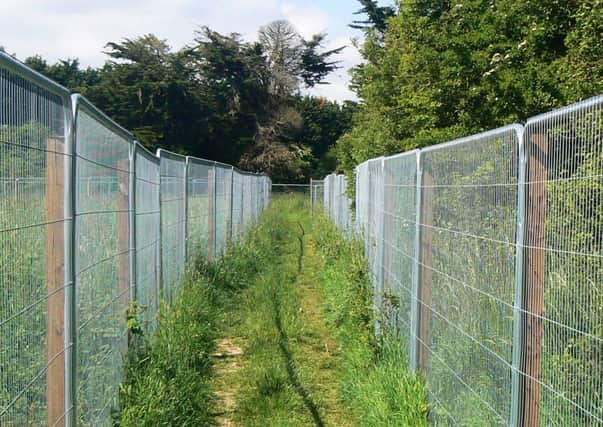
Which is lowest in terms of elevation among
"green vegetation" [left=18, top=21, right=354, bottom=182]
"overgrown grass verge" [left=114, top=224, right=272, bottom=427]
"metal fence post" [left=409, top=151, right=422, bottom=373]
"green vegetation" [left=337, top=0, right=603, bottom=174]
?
"overgrown grass verge" [left=114, top=224, right=272, bottom=427]

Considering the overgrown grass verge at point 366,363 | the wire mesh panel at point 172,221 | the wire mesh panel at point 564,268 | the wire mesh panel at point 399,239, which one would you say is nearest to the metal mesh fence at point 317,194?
the overgrown grass verge at point 366,363

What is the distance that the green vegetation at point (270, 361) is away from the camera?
4891mm

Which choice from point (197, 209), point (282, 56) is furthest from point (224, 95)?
point (197, 209)

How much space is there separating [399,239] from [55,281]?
130 inches

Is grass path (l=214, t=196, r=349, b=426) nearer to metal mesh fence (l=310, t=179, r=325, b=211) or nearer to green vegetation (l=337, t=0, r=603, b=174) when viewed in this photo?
green vegetation (l=337, t=0, r=603, b=174)

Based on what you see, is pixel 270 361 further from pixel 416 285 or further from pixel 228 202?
pixel 228 202

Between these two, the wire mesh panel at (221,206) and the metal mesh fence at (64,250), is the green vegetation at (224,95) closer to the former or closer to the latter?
the wire mesh panel at (221,206)

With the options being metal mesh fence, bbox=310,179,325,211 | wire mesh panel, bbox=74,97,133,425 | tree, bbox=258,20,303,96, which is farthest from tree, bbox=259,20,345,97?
wire mesh panel, bbox=74,97,133,425

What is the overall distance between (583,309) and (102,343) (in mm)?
2824

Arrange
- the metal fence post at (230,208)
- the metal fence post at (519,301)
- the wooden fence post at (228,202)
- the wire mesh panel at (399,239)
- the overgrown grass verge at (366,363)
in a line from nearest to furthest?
1. the metal fence post at (519,301)
2. the overgrown grass verge at (366,363)
3. the wire mesh panel at (399,239)
4. the wooden fence post at (228,202)
5. the metal fence post at (230,208)

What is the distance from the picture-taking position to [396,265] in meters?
5.77

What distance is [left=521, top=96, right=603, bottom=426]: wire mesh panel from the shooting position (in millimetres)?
2207

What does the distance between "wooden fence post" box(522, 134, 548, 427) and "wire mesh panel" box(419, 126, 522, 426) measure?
0.18 m

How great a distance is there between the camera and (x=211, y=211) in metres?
10.8
